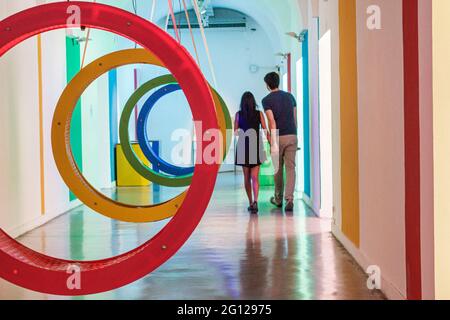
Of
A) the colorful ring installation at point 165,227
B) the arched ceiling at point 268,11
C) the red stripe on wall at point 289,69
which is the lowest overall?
the colorful ring installation at point 165,227

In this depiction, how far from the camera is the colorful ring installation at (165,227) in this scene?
3225 millimetres

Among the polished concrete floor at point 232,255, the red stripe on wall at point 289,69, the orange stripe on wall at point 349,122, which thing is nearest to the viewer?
the polished concrete floor at point 232,255

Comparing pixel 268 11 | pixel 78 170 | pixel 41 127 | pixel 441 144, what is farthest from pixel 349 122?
pixel 268 11

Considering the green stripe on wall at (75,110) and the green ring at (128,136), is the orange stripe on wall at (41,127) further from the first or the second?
the green stripe on wall at (75,110)

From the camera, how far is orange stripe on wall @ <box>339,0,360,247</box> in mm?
5426

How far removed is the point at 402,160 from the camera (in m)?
3.74

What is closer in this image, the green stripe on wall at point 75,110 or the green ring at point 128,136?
the green ring at point 128,136

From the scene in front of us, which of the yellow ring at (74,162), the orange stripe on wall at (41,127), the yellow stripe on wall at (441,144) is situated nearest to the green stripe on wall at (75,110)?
the orange stripe on wall at (41,127)

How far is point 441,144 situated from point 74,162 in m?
3.17

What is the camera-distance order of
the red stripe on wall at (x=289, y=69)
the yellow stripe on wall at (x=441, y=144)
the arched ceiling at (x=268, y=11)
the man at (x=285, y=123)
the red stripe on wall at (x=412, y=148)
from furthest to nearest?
the red stripe on wall at (x=289, y=69), the arched ceiling at (x=268, y=11), the man at (x=285, y=123), the red stripe on wall at (x=412, y=148), the yellow stripe on wall at (x=441, y=144)

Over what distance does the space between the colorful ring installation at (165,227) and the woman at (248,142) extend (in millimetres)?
4842

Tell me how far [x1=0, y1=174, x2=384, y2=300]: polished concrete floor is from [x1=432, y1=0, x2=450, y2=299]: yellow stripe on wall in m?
1.02

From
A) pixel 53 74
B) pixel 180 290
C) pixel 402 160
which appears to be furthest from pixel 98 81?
pixel 402 160

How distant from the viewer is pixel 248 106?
339 inches
